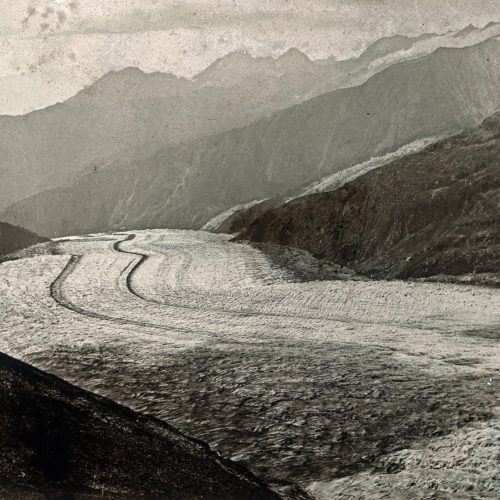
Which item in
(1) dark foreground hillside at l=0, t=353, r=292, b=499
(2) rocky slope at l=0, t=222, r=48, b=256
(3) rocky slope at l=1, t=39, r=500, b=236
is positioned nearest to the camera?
(1) dark foreground hillside at l=0, t=353, r=292, b=499

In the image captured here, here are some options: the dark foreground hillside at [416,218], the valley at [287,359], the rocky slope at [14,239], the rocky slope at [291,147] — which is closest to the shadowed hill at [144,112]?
the rocky slope at [291,147]

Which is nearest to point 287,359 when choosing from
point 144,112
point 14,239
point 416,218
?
point 416,218

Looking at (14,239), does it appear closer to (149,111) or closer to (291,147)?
(291,147)

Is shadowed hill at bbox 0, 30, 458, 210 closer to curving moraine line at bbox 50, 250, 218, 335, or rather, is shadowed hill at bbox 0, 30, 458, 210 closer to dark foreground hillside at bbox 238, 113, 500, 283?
dark foreground hillside at bbox 238, 113, 500, 283

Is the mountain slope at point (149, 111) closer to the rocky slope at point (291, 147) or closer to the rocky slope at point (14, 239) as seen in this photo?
the rocky slope at point (291, 147)

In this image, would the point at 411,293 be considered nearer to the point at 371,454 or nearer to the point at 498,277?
the point at 498,277

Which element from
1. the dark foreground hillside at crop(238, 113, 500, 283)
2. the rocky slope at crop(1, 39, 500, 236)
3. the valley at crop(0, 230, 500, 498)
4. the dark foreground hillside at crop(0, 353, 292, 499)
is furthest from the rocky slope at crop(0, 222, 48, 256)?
the rocky slope at crop(1, 39, 500, 236)
